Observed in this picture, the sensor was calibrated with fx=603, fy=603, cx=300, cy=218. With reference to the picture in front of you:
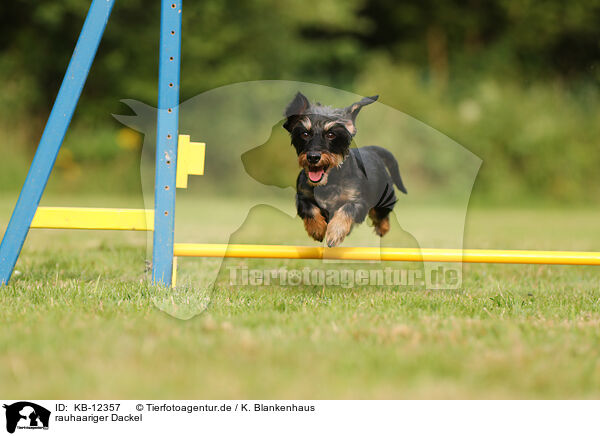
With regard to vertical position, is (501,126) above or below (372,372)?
above

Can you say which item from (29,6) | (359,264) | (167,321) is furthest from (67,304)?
(29,6)

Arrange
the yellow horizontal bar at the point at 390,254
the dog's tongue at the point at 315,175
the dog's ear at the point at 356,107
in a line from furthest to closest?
the dog's tongue at the point at 315,175, the dog's ear at the point at 356,107, the yellow horizontal bar at the point at 390,254

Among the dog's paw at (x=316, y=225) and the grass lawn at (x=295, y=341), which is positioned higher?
the dog's paw at (x=316, y=225)

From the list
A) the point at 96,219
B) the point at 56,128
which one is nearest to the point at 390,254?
the point at 96,219

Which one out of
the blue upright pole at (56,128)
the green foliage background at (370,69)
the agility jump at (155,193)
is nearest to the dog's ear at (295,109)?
the agility jump at (155,193)

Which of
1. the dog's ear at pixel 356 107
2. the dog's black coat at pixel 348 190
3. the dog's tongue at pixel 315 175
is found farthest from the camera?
the dog's black coat at pixel 348 190

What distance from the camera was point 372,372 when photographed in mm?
1728

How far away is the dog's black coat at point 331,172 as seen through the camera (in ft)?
9.51

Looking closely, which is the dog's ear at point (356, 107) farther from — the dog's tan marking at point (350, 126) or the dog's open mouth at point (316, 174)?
the dog's open mouth at point (316, 174)

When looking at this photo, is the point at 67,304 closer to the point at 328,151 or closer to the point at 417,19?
the point at 328,151

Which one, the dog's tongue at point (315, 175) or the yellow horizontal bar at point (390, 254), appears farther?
the dog's tongue at point (315, 175)

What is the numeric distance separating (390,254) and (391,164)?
981 millimetres

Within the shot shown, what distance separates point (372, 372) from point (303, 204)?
4.82 ft
